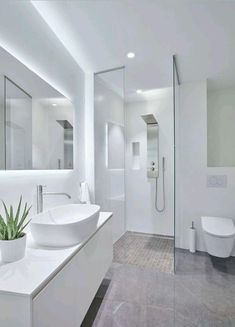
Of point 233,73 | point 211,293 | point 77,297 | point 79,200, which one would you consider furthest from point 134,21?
point 211,293

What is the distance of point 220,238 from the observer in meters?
2.25

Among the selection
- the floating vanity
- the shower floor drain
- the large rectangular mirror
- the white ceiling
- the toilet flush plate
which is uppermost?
the white ceiling

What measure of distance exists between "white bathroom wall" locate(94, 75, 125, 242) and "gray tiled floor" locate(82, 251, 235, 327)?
2.58ft

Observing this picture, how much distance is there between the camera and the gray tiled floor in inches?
64.1

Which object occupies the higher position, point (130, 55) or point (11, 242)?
point (130, 55)

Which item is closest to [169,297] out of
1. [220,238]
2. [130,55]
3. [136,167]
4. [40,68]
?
[220,238]

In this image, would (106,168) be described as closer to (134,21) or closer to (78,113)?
(78,113)

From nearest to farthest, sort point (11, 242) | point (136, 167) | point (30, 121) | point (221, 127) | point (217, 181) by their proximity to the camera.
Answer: point (11, 242) < point (30, 121) < point (217, 181) < point (221, 127) < point (136, 167)

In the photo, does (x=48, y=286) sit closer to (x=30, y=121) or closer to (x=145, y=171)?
(x=30, y=121)

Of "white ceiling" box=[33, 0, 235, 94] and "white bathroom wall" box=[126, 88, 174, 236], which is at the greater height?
"white ceiling" box=[33, 0, 235, 94]

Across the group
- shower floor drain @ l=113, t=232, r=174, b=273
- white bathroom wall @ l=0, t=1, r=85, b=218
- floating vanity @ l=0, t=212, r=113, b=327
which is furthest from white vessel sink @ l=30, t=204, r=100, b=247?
shower floor drain @ l=113, t=232, r=174, b=273

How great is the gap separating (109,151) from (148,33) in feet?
4.98

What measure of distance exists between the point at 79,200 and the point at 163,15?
6.62 feet

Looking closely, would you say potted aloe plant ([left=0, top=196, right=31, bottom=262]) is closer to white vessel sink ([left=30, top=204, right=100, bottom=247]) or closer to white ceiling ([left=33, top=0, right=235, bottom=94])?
Result: white vessel sink ([left=30, top=204, right=100, bottom=247])
